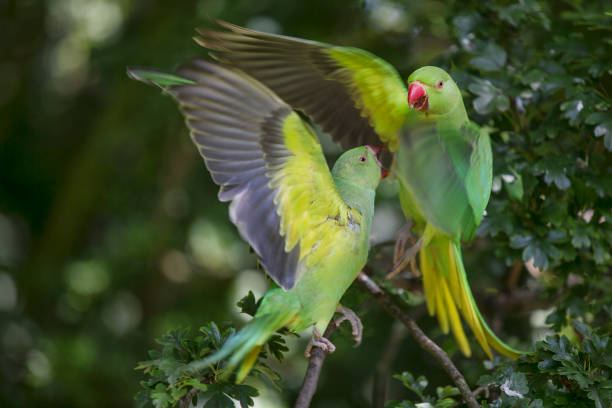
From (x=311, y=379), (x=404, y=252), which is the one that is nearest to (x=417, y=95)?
(x=404, y=252)

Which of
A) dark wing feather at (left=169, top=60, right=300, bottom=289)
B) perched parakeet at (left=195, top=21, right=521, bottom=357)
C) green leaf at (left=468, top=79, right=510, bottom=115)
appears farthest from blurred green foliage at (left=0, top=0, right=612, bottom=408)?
dark wing feather at (left=169, top=60, right=300, bottom=289)

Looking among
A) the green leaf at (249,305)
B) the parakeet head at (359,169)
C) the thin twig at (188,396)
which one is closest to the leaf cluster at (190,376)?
the thin twig at (188,396)

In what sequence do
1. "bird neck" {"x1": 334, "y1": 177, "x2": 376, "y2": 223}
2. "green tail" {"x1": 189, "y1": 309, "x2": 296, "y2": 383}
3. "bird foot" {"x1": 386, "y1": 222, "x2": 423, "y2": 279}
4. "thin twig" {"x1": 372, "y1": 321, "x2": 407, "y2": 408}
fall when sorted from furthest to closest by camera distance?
1. "thin twig" {"x1": 372, "y1": 321, "x2": 407, "y2": 408}
2. "bird foot" {"x1": 386, "y1": 222, "x2": 423, "y2": 279}
3. "bird neck" {"x1": 334, "y1": 177, "x2": 376, "y2": 223}
4. "green tail" {"x1": 189, "y1": 309, "x2": 296, "y2": 383}

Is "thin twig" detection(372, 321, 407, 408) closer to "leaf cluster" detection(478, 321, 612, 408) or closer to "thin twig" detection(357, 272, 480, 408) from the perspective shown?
"thin twig" detection(357, 272, 480, 408)

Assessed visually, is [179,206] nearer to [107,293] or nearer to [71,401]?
[107,293]

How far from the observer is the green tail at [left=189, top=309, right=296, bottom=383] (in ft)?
4.37

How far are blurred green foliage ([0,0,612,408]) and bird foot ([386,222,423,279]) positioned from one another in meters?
0.08

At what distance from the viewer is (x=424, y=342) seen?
5.15 ft

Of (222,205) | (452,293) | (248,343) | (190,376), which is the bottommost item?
(222,205)

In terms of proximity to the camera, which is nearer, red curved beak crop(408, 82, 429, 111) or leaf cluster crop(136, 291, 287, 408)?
leaf cluster crop(136, 291, 287, 408)

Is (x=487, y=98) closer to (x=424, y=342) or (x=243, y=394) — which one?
(x=424, y=342)

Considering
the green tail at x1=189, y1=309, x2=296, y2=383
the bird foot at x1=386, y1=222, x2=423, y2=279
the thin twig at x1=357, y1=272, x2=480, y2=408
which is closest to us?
the green tail at x1=189, y1=309, x2=296, y2=383

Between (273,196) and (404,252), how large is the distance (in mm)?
596

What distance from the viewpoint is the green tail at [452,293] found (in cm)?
172
